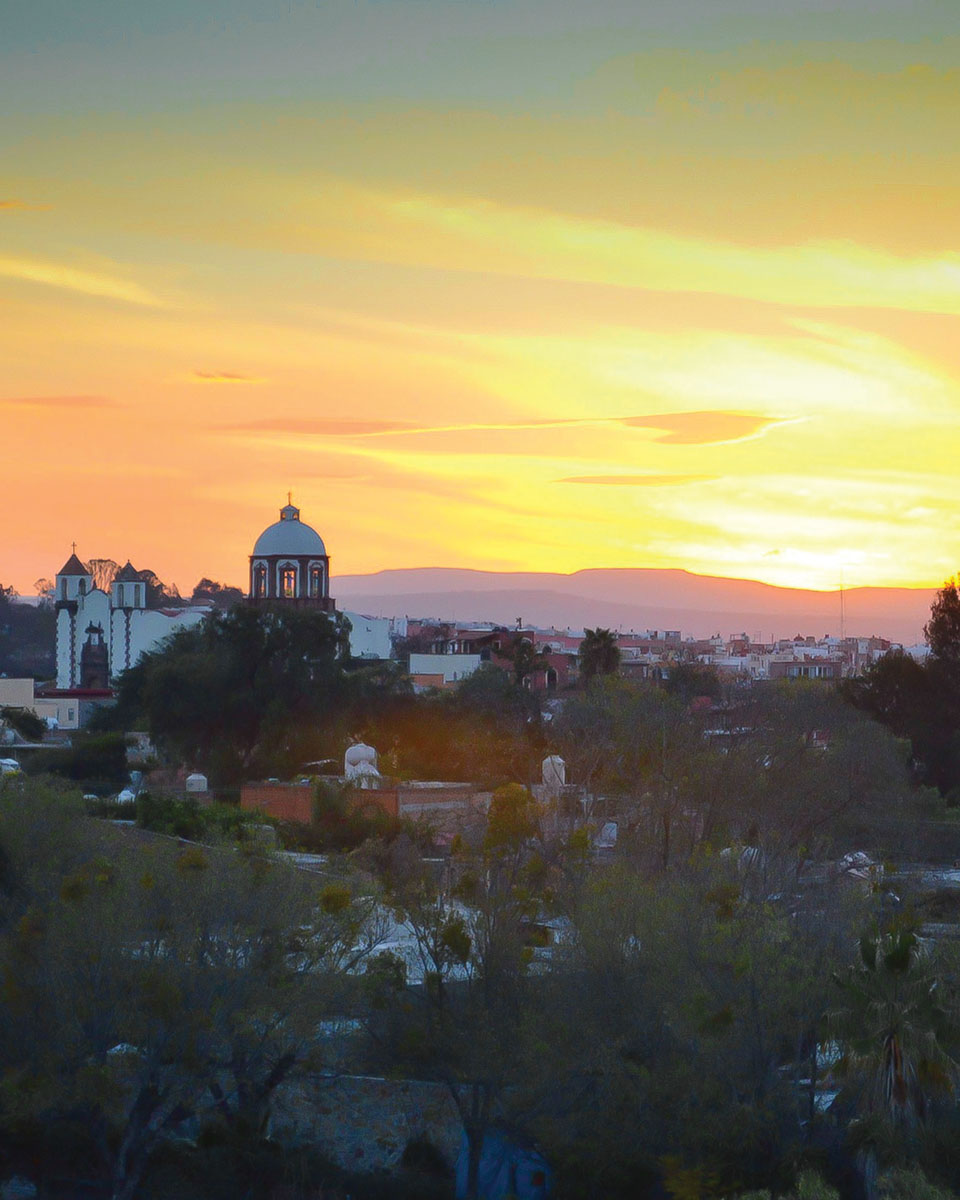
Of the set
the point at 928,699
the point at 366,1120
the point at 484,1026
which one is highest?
the point at 928,699

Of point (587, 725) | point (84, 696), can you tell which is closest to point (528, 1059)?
point (587, 725)

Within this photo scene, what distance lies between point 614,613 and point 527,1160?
151613 mm

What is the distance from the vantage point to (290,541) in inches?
2048

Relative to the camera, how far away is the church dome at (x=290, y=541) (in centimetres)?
5194

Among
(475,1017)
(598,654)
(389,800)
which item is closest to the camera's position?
(475,1017)

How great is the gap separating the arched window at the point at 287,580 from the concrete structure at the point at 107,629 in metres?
8.09

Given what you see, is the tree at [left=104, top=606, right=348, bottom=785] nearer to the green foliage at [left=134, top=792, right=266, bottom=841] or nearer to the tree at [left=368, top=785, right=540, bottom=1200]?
the green foliage at [left=134, top=792, right=266, bottom=841]

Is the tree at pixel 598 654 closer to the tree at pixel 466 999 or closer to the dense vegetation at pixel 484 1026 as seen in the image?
the tree at pixel 466 999

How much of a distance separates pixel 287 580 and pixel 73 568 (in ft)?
54.9

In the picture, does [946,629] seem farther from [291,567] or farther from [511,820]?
[291,567]

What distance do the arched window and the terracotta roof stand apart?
16.5m

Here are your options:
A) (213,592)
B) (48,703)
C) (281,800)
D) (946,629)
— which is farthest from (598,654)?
(213,592)

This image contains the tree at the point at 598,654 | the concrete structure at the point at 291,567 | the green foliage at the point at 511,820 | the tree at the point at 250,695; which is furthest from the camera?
the concrete structure at the point at 291,567

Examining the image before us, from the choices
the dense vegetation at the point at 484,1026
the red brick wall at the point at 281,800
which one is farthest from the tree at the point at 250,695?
the dense vegetation at the point at 484,1026
